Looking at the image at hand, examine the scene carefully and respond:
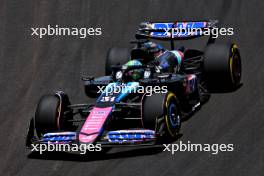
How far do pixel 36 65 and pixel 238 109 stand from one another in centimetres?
611

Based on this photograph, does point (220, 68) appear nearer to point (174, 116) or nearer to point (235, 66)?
point (235, 66)

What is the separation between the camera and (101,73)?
19984mm

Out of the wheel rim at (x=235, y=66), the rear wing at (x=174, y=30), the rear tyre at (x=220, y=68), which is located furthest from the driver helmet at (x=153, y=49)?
the wheel rim at (x=235, y=66)

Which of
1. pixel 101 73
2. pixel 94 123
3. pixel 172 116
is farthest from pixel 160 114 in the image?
pixel 101 73

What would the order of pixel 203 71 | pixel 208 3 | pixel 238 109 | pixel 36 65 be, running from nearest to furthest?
pixel 238 109 → pixel 203 71 → pixel 36 65 → pixel 208 3

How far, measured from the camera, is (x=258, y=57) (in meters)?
19.1

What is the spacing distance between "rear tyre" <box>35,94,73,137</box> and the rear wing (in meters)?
3.59

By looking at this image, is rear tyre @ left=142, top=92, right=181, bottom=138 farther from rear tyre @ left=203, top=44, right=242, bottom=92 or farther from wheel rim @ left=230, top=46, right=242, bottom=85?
wheel rim @ left=230, top=46, right=242, bottom=85

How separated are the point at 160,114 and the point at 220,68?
3.15 meters

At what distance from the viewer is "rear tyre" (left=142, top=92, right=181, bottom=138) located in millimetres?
14920

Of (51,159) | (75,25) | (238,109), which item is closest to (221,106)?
(238,109)

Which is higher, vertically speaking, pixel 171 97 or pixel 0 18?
pixel 0 18

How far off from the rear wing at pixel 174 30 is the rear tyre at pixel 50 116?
3586mm

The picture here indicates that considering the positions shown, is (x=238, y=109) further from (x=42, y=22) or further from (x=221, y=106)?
(x=42, y=22)
